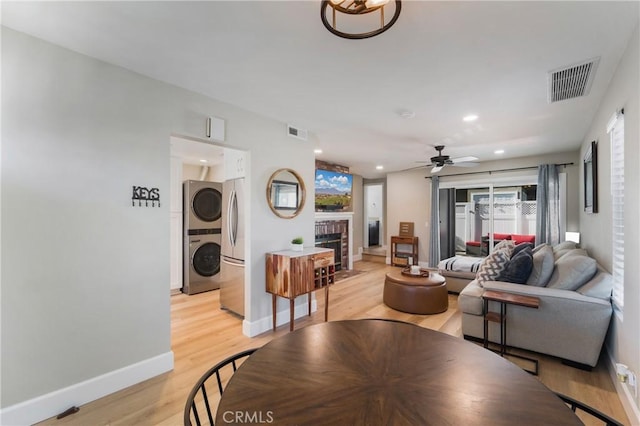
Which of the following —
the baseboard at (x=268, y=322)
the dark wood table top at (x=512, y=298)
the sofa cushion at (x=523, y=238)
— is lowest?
the baseboard at (x=268, y=322)

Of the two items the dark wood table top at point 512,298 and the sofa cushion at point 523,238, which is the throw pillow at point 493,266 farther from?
the sofa cushion at point 523,238

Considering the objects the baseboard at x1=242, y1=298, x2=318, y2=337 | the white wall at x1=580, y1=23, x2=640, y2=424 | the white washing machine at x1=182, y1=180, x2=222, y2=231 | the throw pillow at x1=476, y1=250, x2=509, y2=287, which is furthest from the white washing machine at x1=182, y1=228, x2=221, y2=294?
the white wall at x1=580, y1=23, x2=640, y2=424

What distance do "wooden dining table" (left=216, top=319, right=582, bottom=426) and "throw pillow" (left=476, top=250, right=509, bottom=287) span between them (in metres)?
2.31

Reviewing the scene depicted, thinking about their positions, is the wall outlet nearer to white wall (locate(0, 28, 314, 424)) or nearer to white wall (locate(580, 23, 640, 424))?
white wall (locate(580, 23, 640, 424))

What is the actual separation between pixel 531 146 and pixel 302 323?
15.5 ft

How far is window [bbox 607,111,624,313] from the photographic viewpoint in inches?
81.0

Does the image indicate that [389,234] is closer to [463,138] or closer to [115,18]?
[463,138]

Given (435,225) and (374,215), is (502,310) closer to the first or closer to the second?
(435,225)

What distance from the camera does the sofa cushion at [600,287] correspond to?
7.72ft

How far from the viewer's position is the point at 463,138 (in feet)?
13.5

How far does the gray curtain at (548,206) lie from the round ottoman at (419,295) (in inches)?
113

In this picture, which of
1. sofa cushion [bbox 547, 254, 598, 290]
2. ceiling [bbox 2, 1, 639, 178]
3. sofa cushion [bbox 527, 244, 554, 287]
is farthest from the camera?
sofa cushion [bbox 527, 244, 554, 287]

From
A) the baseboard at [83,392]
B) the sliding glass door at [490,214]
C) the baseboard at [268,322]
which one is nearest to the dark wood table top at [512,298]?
the baseboard at [268,322]

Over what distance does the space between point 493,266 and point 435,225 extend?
337 centimetres
